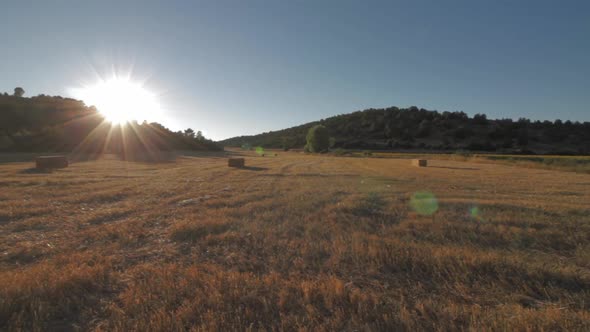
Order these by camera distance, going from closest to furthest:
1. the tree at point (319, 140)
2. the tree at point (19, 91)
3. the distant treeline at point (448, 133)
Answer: the distant treeline at point (448, 133)
the tree at point (319, 140)
the tree at point (19, 91)

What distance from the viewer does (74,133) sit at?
2146 inches

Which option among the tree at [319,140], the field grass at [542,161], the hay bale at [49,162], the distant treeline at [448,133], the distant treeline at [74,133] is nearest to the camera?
the hay bale at [49,162]

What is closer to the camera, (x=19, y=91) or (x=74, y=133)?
(x=74, y=133)

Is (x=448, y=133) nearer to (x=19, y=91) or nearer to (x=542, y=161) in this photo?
(x=542, y=161)

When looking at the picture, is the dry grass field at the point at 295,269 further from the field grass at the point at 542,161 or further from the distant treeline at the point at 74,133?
the distant treeline at the point at 74,133

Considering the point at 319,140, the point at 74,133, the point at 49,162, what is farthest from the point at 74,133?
the point at 319,140

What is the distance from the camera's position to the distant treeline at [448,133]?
82.4 metres

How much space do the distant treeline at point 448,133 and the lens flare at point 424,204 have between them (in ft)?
266

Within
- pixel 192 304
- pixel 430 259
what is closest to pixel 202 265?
pixel 192 304

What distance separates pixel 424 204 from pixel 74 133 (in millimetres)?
72776

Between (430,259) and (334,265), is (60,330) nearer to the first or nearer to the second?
(334,265)

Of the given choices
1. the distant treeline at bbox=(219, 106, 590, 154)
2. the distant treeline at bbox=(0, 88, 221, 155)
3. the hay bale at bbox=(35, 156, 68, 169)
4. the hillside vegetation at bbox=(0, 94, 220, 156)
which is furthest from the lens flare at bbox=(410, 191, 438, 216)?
the distant treeline at bbox=(219, 106, 590, 154)

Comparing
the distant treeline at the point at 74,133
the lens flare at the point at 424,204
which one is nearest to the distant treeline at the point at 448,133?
the distant treeline at the point at 74,133

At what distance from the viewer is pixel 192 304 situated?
127 inches
